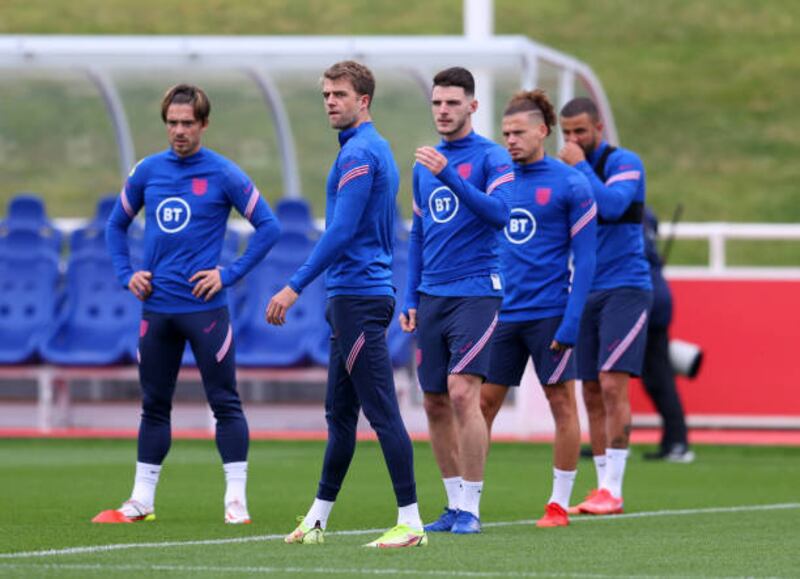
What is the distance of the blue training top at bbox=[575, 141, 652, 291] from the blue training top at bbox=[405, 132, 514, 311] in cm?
179

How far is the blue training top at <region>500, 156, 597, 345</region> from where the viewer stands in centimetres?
1057

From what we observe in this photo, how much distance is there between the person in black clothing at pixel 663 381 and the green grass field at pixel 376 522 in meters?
0.27

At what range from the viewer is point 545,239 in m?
10.6

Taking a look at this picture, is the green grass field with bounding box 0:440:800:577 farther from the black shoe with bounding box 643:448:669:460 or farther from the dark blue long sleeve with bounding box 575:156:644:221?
the dark blue long sleeve with bounding box 575:156:644:221

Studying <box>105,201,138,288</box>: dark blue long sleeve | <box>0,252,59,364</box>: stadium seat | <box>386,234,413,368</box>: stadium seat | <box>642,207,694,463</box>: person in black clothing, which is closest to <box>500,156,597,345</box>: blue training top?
<box>105,201,138,288</box>: dark blue long sleeve

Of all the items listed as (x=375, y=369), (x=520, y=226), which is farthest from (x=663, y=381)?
(x=375, y=369)

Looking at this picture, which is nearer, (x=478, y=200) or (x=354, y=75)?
(x=354, y=75)

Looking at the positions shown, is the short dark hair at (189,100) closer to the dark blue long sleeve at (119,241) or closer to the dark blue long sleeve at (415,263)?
the dark blue long sleeve at (119,241)

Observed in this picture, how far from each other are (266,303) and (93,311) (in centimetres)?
163

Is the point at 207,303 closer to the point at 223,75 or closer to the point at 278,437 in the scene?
the point at 278,437

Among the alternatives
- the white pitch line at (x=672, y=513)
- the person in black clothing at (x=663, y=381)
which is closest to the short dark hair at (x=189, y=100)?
the white pitch line at (x=672, y=513)

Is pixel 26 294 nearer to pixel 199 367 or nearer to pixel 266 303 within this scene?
pixel 266 303

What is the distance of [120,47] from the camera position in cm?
1858

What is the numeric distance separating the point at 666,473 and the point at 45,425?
21.6 ft
